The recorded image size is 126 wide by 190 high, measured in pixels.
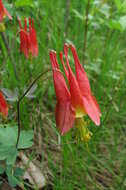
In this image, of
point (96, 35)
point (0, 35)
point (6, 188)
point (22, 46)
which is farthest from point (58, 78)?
point (96, 35)

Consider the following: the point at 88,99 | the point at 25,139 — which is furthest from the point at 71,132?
the point at 88,99

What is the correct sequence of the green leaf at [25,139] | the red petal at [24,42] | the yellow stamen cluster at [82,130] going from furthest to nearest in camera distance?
the red petal at [24,42] < the green leaf at [25,139] < the yellow stamen cluster at [82,130]

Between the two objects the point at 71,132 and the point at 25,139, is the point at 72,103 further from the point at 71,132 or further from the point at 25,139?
the point at 71,132

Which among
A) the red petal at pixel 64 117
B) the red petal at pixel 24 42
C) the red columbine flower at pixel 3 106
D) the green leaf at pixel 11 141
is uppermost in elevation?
the red petal at pixel 24 42

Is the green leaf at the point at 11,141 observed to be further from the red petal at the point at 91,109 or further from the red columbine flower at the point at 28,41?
the red columbine flower at the point at 28,41

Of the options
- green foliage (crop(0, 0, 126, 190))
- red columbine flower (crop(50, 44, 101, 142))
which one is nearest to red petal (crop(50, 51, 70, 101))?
red columbine flower (crop(50, 44, 101, 142))

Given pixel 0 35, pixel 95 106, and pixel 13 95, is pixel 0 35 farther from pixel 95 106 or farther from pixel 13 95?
pixel 95 106

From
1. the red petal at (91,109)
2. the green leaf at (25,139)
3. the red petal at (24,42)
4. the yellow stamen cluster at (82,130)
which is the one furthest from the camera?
the red petal at (24,42)

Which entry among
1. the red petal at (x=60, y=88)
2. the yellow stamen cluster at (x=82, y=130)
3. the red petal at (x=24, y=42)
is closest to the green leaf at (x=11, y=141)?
the yellow stamen cluster at (x=82, y=130)
